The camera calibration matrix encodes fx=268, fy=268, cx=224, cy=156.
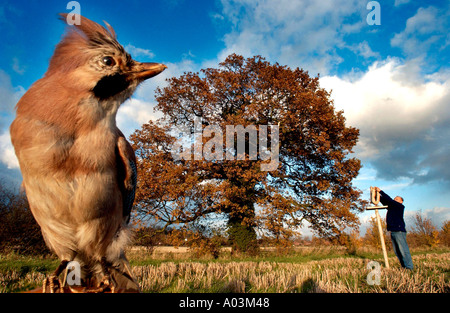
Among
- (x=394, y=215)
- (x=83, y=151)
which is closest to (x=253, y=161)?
(x=394, y=215)

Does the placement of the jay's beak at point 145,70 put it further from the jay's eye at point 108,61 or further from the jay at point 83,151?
the jay's eye at point 108,61

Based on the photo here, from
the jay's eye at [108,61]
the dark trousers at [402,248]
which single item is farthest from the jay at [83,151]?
the dark trousers at [402,248]

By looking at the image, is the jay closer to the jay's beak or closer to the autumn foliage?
the jay's beak

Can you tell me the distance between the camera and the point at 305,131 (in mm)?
18422

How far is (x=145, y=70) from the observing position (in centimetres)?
310

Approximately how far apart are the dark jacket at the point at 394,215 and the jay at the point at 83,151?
8752 mm

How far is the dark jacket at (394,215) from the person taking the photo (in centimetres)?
864

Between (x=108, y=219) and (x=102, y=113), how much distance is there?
3.59 feet

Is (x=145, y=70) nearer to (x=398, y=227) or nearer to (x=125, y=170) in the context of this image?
(x=125, y=170)

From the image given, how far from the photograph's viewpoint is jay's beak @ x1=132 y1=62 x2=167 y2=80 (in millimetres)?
3088

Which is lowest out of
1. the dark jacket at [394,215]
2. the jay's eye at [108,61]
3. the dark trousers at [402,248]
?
the dark trousers at [402,248]

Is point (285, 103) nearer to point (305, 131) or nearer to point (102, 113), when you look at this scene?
point (305, 131)

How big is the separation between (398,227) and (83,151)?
9.50m

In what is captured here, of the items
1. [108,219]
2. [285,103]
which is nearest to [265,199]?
[285,103]
